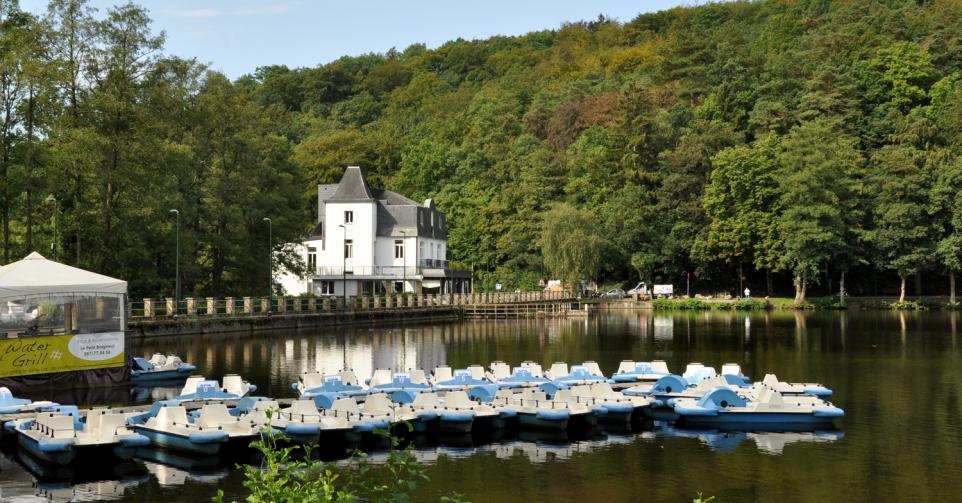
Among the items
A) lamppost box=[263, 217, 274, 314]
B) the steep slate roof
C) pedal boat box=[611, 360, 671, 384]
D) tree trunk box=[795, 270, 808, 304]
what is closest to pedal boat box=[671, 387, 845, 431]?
pedal boat box=[611, 360, 671, 384]

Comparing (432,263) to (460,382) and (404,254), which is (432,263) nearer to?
(404,254)

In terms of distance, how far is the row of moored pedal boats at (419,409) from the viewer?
19938 mm

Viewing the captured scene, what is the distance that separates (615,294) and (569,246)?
787 centimetres

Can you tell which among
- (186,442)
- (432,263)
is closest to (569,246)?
(432,263)

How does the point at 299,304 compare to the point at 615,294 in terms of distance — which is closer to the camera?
the point at 299,304

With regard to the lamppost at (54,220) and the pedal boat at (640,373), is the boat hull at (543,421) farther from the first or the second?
the lamppost at (54,220)

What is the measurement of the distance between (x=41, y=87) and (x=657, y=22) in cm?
13239

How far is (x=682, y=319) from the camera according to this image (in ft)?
230

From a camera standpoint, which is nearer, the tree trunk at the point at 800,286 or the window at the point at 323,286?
the window at the point at 323,286

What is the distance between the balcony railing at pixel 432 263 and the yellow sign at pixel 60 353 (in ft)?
165

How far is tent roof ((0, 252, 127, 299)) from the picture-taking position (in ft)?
91.9

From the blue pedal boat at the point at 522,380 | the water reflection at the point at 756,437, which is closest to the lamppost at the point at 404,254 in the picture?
the blue pedal boat at the point at 522,380

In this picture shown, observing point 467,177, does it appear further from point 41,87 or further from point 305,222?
point 41,87

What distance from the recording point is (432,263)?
273ft
